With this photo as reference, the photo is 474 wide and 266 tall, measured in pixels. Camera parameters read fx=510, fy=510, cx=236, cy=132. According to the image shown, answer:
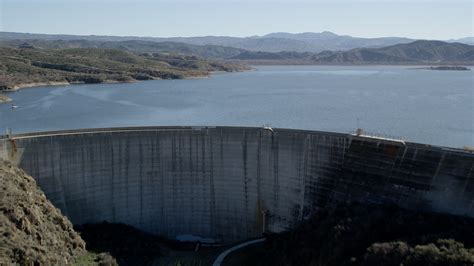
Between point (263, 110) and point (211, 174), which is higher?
point (211, 174)

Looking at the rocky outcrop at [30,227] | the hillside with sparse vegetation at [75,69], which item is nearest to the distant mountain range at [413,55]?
the hillside with sparse vegetation at [75,69]

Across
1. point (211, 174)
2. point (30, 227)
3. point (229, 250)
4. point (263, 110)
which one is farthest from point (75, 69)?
point (30, 227)

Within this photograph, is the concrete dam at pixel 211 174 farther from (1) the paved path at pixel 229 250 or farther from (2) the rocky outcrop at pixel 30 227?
(2) the rocky outcrop at pixel 30 227

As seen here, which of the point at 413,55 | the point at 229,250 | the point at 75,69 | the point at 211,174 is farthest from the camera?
the point at 413,55

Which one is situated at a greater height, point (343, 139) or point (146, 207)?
point (343, 139)

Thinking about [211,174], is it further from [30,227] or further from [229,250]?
[30,227]

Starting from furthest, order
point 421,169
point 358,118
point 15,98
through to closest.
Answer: point 15,98 → point 358,118 → point 421,169

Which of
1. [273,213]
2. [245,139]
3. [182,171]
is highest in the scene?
[245,139]

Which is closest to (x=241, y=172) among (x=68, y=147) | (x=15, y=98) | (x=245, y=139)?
(x=245, y=139)

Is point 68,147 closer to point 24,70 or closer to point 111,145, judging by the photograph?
point 111,145
